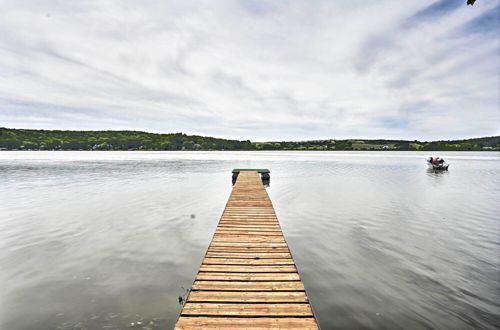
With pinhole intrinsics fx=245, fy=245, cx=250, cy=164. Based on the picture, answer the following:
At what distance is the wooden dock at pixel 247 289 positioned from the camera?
15.2ft

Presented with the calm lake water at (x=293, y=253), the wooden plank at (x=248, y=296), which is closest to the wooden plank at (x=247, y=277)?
the wooden plank at (x=248, y=296)

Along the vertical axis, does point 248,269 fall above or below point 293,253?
above

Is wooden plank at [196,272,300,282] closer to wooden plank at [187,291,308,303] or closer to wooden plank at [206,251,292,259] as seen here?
wooden plank at [187,291,308,303]

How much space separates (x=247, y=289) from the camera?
570cm

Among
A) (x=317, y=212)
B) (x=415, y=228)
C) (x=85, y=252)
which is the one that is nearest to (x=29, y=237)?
(x=85, y=252)

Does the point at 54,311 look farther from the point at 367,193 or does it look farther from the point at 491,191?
the point at 491,191

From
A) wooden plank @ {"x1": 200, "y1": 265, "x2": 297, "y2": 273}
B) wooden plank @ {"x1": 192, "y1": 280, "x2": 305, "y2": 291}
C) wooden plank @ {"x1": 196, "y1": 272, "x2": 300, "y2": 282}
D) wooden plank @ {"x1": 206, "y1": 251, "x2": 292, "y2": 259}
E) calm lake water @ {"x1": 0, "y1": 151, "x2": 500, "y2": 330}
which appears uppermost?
wooden plank @ {"x1": 192, "y1": 280, "x2": 305, "y2": 291}

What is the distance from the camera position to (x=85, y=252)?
10.3 meters

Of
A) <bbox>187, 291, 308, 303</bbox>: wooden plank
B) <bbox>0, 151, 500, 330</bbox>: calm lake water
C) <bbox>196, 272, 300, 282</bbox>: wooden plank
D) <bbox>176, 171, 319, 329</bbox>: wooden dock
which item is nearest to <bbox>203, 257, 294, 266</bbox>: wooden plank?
<bbox>176, 171, 319, 329</bbox>: wooden dock

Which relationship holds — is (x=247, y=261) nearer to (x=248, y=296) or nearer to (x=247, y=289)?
(x=247, y=289)

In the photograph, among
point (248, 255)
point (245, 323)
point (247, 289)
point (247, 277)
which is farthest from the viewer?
point (248, 255)

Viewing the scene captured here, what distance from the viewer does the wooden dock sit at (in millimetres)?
4641

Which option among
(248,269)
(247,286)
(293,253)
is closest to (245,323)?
(247,286)

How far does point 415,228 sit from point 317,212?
5.71m
